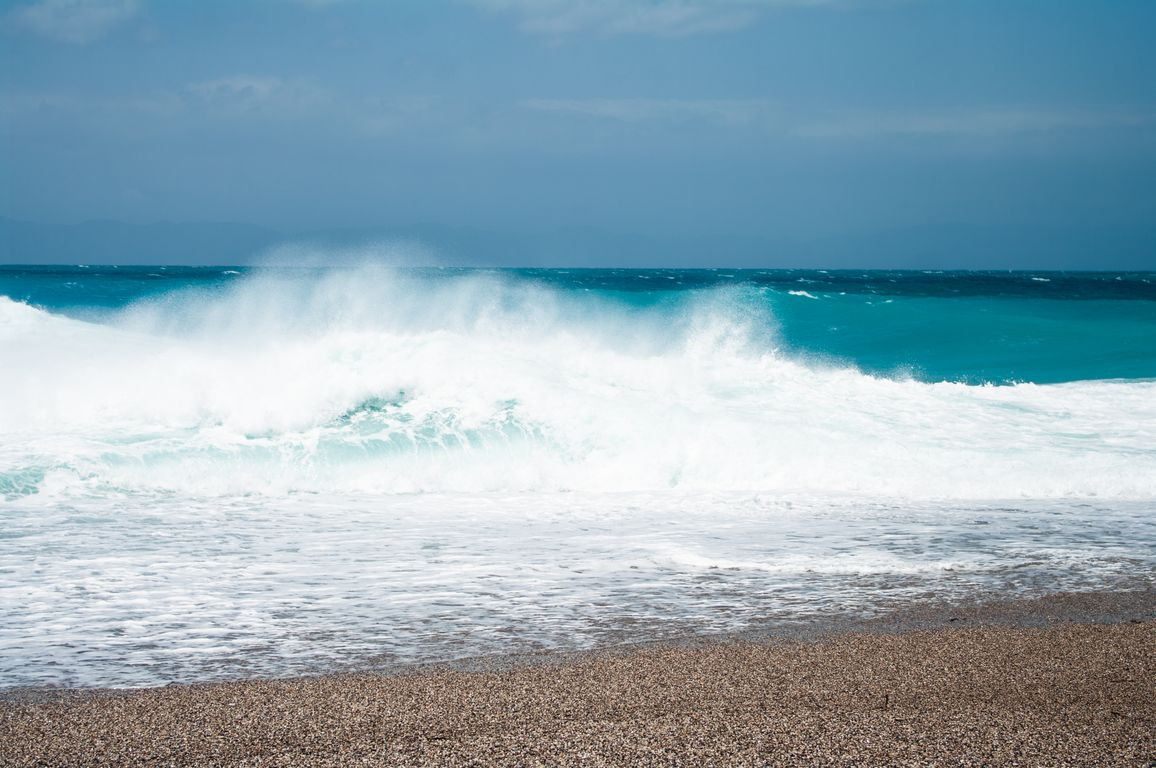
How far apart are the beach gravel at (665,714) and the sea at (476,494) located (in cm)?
42

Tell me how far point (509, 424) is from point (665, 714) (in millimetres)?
7307

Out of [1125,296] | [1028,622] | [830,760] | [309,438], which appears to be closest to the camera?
[830,760]

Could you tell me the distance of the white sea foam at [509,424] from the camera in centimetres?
970

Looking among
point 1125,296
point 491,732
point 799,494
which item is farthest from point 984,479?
point 1125,296

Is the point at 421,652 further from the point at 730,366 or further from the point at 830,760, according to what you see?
the point at 730,366

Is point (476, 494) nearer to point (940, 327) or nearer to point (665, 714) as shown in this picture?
point (665, 714)

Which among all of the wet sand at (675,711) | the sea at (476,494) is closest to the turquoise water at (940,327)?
the sea at (476,494)

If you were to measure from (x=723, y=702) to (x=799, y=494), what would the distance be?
218 inches

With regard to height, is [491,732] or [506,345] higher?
[506,345]

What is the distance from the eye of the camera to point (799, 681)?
14.4 ft

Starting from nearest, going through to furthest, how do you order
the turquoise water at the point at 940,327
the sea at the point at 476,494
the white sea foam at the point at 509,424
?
the sea at the point at 476,494 < the white sea foam at the point at 509,424 < the turquoise water at the point at 940,327

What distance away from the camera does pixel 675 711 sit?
158 inches

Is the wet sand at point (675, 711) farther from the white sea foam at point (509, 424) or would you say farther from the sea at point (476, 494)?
the white sea foam at point (509, 424)

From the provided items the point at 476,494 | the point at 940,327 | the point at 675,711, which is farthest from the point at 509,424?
the point at 940,327
